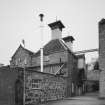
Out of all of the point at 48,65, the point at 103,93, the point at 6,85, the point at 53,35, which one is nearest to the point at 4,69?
the point at 6,85

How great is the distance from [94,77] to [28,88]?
3725cm

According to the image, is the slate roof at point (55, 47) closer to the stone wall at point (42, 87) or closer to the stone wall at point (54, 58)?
the stone wall at point (54, 58)

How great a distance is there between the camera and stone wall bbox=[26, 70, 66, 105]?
1842 centimetres

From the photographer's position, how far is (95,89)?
48094 mm

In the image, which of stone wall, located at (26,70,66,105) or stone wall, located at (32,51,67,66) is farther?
stone wall, located at (32,51,67,66)

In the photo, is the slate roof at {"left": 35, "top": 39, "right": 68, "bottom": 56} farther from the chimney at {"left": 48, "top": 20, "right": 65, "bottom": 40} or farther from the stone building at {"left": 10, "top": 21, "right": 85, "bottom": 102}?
the chimney at {"left": 48, "top": 20, "right": 65, "bottom": 40}

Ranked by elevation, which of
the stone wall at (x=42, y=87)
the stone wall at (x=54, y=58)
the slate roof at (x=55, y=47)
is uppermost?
the slate roof at (x=55, y=47)

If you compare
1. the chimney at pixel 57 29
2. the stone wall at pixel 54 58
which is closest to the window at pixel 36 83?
the stone wall at pixel 54 58

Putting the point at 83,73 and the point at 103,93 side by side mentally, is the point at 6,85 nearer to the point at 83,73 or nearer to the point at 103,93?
the point at 103,93

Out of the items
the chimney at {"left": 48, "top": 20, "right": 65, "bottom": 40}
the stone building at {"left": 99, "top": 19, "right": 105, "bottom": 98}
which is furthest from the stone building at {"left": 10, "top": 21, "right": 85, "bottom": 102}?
the stone building at {"left": 99, "top": 19, "right": 105, "bottom": 98}

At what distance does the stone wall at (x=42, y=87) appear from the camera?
60.4 feet

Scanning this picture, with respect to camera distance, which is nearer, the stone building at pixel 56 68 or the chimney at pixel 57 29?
the stone building at pixel 56 68

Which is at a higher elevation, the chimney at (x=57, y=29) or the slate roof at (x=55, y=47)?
the chimney at (x=57, y=29)

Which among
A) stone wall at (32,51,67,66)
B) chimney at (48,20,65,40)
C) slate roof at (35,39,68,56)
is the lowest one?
stone wall at (32,51,67,66)
